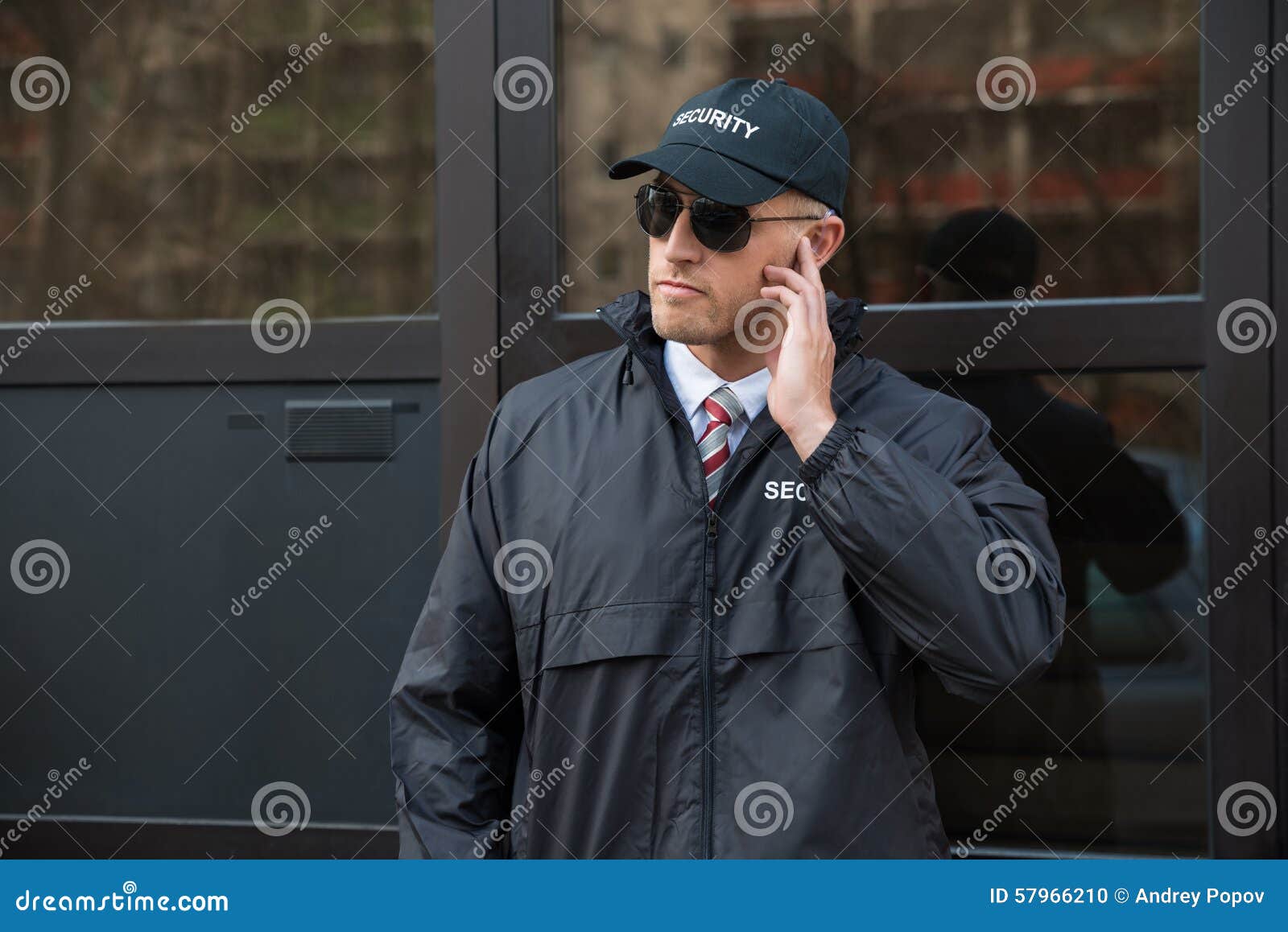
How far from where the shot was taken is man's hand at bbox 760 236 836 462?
204cm

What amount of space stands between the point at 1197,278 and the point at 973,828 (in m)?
1.49

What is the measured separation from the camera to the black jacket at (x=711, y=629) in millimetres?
1976

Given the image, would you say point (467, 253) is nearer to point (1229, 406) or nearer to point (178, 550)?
point (178, 550)

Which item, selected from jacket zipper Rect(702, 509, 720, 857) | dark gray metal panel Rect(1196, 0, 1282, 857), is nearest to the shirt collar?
jacket zipper Rect(702, 509, 720, 857)

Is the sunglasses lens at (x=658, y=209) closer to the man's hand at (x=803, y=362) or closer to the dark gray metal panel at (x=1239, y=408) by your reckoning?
the man's hand at (x=803, y=362)

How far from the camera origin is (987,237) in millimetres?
3129

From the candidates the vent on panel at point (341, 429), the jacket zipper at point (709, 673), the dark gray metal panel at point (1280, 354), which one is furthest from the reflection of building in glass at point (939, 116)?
the jacket zipper at point (709, 673)

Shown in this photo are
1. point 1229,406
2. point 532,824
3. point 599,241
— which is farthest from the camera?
point 599,241

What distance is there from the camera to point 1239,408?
3006 millimetres

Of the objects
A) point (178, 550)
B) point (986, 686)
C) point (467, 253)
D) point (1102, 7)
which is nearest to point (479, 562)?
point (986, 686)

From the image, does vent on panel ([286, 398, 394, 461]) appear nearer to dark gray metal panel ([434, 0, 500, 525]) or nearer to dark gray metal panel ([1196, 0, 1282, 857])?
dark gray metal panel ([434, 0, 500, 525])

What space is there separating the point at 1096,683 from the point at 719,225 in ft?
5.41

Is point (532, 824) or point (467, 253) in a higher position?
point (467, 253)

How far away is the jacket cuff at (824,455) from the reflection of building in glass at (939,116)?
1.26 metres
